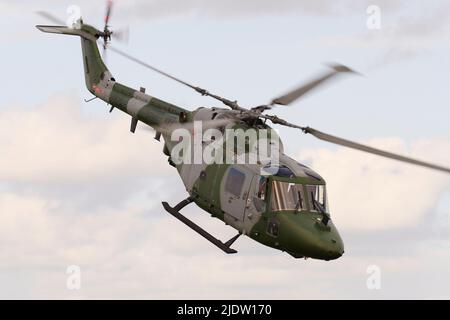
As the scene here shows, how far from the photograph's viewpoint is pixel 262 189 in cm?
2631

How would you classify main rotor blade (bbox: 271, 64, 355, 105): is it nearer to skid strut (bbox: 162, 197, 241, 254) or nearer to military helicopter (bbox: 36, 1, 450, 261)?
military helicopter (bbox: 36, 1, 450, 261)

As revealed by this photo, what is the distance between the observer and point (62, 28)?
3769cm

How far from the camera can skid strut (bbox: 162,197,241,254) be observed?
2819cm

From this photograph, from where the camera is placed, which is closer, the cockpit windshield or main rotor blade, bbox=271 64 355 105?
the cockpit windshield

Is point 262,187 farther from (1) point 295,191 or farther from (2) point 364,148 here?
(2) point 364,148

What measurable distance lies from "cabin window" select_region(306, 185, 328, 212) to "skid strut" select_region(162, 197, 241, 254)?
318 centimetres

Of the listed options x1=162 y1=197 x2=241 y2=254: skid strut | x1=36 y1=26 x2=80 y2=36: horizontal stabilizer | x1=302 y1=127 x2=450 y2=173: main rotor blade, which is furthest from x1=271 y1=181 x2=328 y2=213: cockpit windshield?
x1=36 y1=26 x2=80 y2=36: horizontal stabilizer

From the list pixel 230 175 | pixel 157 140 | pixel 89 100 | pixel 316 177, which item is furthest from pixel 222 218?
pixel 89 100

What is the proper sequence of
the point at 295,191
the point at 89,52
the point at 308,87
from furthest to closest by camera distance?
the point at 89,52, the point at 308,87, the point at 295,191

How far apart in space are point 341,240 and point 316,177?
91.5 inches

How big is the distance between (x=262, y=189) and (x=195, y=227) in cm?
425

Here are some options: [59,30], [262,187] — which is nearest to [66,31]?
[59,30]

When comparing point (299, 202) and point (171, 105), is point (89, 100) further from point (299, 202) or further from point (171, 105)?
point (299, 202)

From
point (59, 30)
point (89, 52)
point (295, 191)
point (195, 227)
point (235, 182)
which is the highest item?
point (59, 30)
